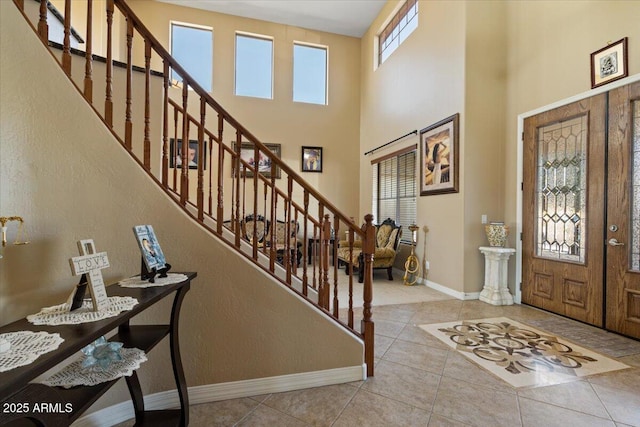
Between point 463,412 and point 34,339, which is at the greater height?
point 34,339

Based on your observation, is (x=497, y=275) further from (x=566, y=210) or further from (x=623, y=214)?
(x=623, y=214)

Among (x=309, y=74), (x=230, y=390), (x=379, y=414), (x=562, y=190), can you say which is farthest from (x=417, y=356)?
(x=309, y=74)

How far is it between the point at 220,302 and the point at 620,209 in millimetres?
3643

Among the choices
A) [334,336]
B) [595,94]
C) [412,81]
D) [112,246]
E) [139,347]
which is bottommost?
[334,336]

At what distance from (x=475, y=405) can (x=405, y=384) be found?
43 cm

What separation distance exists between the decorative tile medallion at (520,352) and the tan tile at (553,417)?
24cm

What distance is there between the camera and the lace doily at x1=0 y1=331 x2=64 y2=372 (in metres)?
0.73

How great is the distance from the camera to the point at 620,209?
2.87 m

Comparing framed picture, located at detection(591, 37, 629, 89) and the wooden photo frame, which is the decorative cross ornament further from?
the wooden photo frame

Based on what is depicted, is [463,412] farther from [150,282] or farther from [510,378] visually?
[150,282]

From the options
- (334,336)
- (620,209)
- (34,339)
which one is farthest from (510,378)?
(34,339)

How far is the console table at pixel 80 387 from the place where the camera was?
2.43 feet

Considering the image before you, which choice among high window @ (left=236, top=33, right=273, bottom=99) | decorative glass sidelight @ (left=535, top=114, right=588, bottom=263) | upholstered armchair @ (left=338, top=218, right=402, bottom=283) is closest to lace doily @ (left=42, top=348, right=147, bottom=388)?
upholstered armchair @ (left=338, top=218, right=402, bottom=283)

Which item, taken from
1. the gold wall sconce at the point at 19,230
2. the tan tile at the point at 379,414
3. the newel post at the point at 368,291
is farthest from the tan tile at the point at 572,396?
the gold wall sconce at the point at 19,230
